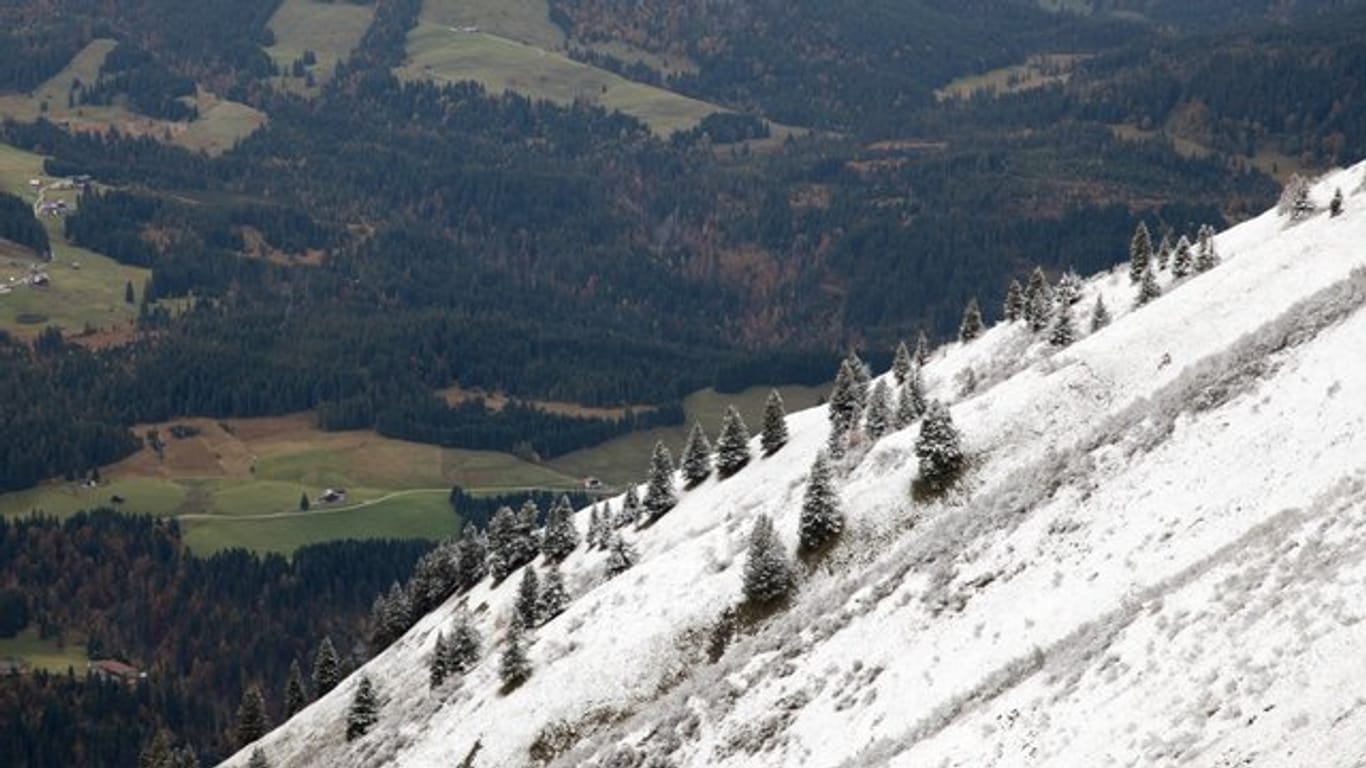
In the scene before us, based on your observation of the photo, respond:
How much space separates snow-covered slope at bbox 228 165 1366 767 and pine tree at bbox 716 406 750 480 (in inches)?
79.9

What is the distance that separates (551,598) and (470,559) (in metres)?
30.8

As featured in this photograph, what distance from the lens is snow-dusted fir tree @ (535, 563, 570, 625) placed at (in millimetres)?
92062

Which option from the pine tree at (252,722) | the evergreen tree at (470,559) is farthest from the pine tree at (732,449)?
the pine tree at (252,722)

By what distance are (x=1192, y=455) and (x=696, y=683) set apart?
73.5 ft

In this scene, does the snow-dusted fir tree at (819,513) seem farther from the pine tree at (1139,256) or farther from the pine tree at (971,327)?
the pine tree at (971,327)

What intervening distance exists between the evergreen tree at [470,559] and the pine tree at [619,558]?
2845cm

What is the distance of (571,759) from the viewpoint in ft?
223

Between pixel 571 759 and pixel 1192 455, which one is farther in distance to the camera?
pixel 571 759

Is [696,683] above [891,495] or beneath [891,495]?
beneath

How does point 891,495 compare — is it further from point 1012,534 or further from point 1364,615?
point 1364,615

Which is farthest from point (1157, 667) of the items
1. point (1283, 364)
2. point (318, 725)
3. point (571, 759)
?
point (318, 725)

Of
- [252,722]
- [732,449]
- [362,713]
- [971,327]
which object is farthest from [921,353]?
[252,722]

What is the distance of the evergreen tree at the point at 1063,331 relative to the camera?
306 feet

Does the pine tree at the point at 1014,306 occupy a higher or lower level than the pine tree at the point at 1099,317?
lower
